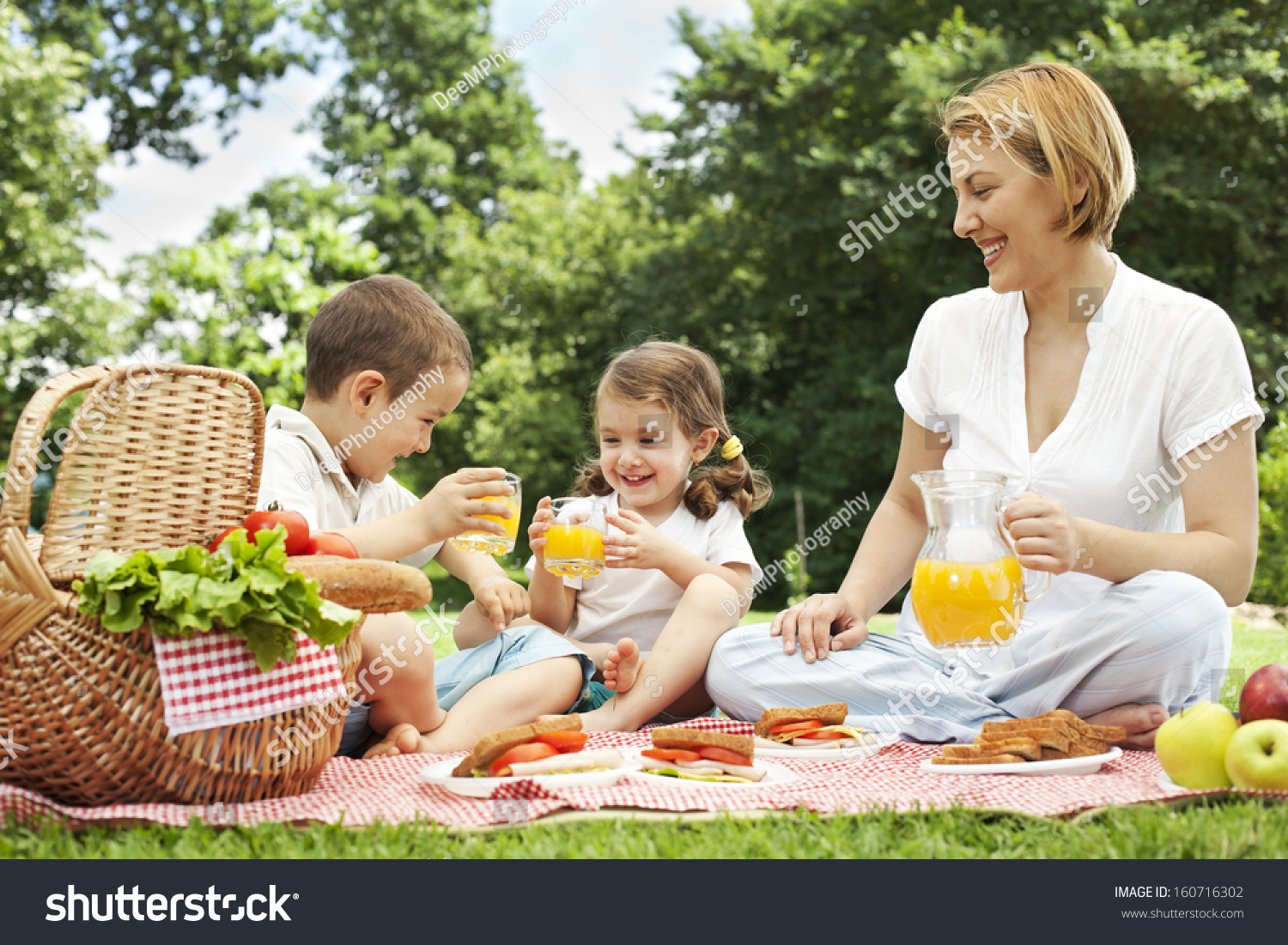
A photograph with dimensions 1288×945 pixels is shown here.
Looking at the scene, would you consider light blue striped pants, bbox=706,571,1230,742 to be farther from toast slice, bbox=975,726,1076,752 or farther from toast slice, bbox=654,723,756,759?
toast slice, bbox=654,723,756,759

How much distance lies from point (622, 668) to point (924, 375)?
1.39 metres

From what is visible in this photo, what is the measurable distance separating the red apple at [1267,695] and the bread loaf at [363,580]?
191 centimetres

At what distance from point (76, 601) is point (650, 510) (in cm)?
230

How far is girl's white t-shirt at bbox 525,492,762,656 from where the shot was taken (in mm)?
4078

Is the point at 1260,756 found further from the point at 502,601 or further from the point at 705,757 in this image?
the point at 502,601

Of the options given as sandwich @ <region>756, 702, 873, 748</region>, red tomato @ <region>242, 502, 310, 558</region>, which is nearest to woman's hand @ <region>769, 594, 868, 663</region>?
sandwich @ <region>756, 702, 873, 748</region>

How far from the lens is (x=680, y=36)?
726 inches

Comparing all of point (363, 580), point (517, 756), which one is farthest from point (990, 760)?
point (363, 580)

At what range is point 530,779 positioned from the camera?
2424mm

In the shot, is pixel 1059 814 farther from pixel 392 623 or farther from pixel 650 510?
pixel 650 510

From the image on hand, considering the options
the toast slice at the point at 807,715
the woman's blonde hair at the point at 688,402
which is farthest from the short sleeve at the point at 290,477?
the toast slice at the point at 807,715

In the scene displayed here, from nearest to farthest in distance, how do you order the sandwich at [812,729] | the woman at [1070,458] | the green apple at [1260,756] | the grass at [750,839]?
the grass at [750,839]
the green apple at [1260,756]
the woman at [1070,458]
the sandwich at [812,729]

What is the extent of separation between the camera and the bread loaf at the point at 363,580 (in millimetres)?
2420

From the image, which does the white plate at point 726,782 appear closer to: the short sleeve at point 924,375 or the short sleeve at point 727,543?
the short sleeve at point 727,543
